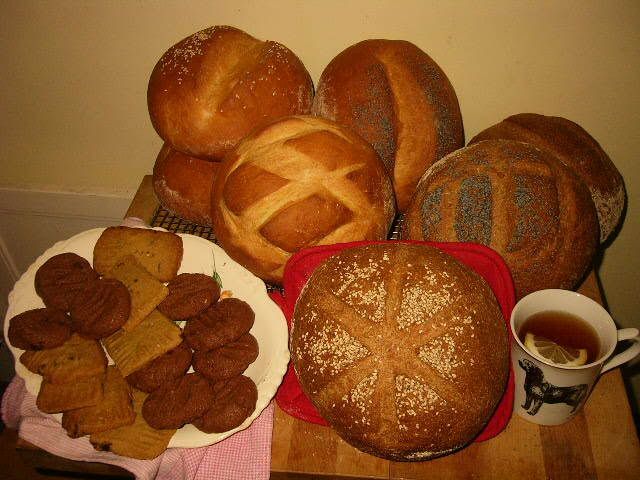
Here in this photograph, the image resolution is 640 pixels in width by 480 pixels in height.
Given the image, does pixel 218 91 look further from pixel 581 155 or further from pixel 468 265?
pixel 581 155

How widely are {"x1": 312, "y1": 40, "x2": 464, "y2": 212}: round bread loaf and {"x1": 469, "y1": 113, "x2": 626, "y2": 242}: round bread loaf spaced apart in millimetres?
145

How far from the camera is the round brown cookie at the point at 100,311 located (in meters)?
0.81

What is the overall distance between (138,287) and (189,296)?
96mm

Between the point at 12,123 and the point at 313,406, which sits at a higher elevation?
the point at 12,123

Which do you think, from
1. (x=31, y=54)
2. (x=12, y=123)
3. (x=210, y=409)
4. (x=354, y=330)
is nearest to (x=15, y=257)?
(x=12, y=123)

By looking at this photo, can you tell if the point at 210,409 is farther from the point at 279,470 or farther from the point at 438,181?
the point at 438,181

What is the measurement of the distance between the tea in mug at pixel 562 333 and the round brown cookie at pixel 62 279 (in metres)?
0.79

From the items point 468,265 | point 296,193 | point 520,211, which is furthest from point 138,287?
point 520,211

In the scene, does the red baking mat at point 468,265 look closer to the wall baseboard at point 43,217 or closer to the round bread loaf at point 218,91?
the round bread loaf at point 218,91

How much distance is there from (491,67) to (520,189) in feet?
1.51

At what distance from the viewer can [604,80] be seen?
1.12 metres

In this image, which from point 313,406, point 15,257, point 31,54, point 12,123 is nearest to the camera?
point 313,406

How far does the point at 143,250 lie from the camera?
917 mm

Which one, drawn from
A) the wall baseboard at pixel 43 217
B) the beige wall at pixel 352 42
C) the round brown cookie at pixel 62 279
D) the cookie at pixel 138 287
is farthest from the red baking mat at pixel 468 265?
the wall baseboard at pixel 43 217
